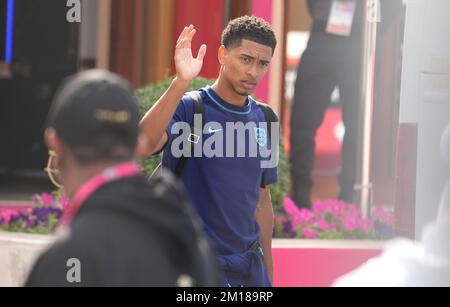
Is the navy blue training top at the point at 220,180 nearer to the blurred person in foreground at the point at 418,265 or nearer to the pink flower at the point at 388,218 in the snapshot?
the blurred person in foreground at the point at 418,265

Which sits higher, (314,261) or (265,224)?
(265,224)

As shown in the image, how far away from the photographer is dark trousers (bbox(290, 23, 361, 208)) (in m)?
9.69

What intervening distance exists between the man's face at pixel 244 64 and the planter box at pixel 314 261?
269cm

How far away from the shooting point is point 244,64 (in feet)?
16.4

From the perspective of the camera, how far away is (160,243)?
2732 millimetres

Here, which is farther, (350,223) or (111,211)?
(350,223)

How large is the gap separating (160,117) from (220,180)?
39cm

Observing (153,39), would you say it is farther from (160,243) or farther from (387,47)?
(160,243)

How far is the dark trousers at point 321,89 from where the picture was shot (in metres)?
9.69

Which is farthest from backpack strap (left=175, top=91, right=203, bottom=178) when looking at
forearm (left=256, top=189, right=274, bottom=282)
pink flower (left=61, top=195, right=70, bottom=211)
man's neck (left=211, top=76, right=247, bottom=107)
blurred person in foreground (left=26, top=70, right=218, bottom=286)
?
pink flower (left=61, top=195, right=70, bottom=211)

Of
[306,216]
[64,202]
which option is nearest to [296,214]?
[306,216]

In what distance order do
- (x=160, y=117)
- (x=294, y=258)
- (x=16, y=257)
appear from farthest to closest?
1. (x=294, y=258)
2. (x=16, y=257)
3. (x=160, y=117)

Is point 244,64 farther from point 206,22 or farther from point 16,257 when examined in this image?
point 206,22

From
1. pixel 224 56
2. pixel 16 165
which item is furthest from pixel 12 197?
pixel 224 56
